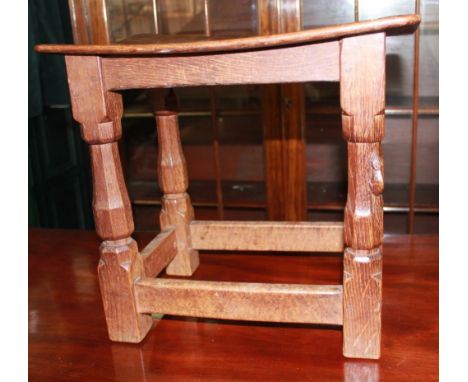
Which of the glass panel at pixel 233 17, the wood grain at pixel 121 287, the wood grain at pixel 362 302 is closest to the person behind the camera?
the wood grain at pixel 362 302

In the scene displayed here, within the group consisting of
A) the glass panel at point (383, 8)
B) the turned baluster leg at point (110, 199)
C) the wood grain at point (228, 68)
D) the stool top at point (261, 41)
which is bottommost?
the turned baluster leg at point (110, 199)

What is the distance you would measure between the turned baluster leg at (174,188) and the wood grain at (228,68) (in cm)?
31

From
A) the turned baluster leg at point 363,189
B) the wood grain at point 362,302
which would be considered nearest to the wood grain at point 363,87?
the turned baluster leg at point 363,189

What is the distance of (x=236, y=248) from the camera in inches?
50.7

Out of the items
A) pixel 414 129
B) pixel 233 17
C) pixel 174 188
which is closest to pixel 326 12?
pixel 233 17

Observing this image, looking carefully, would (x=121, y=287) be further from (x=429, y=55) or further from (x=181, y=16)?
(x=429, y=55)

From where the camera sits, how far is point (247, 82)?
0.86 m

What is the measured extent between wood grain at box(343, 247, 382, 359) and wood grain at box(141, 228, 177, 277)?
41cm

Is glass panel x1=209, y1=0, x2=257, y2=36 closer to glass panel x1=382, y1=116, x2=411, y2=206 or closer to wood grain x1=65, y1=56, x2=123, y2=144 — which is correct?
glass panel x1=382, y1=116, x2=411, y2=206

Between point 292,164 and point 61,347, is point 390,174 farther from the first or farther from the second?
point 61,347

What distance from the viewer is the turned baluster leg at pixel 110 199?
94cm

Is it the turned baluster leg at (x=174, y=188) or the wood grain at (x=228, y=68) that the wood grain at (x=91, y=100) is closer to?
the wood grain at (x=228, y=68)

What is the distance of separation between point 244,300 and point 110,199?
0.29 meters

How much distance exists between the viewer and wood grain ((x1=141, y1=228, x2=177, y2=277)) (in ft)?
3.72
